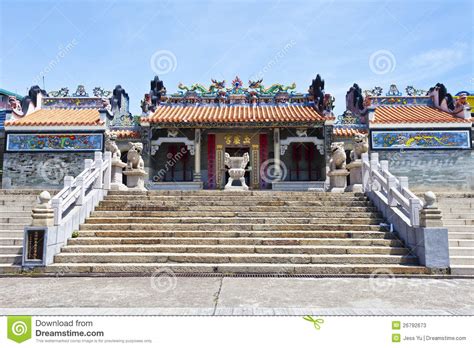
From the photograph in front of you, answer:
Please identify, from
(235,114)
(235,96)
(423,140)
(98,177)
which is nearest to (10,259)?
(98,177)

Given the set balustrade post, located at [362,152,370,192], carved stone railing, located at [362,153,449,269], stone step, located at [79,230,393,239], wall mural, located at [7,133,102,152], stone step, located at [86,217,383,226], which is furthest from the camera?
wall mural, located at [7,133,102,152]

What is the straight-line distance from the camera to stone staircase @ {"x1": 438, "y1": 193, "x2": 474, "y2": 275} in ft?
19.0

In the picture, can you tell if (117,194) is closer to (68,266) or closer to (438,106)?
(68,266)

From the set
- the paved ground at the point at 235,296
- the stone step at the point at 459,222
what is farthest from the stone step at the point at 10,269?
the stone step at the point at 459,222

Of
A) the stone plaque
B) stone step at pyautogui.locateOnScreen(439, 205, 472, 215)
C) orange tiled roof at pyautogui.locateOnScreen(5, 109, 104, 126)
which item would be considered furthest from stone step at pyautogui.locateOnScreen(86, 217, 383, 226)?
orange tiled roof at pyautogui.locateOnScreen(5, 109, 104, 126)

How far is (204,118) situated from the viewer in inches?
580

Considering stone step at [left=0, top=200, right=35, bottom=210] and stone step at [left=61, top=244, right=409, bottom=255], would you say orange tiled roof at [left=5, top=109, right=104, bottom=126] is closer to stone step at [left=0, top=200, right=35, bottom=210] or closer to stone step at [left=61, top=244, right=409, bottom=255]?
stone step at [left=0, top=200, right=35, bottom=210]

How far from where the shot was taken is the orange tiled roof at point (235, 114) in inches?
572

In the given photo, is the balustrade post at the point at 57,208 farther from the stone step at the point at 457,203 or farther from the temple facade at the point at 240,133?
the stone step at the point at 457,203

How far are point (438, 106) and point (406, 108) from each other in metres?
1.47

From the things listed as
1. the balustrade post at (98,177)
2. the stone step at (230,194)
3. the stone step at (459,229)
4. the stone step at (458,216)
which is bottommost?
the stone step at (459,229)

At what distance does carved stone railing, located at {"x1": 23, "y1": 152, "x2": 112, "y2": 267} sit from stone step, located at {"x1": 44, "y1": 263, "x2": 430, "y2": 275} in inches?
14.1

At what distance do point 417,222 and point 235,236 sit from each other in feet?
11.2

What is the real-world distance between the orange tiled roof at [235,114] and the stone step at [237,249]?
352 inches
